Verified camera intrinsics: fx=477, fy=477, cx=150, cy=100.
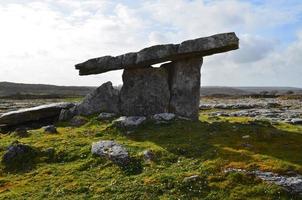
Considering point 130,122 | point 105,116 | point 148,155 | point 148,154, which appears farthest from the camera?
point 105,116

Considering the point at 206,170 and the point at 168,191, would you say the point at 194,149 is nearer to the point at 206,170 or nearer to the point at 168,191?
the point at 206,170

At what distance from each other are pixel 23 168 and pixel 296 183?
16.7 meters

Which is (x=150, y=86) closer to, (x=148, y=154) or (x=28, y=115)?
(x=28, y=115)

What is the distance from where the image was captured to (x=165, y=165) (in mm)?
27844

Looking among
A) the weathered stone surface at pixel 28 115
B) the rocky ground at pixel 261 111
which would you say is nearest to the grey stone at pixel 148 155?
the weathered stone surface at pixel 28 115

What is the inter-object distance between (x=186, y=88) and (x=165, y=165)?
16.4m

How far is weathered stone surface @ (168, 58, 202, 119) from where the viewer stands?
141 ft

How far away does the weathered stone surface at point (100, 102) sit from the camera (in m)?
43.8

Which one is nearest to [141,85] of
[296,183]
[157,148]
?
[157,148]

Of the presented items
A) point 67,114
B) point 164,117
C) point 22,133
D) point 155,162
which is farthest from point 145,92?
point 155,162

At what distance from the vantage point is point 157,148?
3062cm

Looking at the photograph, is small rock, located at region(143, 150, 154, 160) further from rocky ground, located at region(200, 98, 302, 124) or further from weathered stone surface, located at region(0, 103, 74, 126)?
rocky ground, located at region(200, 98, 302, 124)

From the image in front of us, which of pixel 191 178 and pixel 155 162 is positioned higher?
pixel 155 162

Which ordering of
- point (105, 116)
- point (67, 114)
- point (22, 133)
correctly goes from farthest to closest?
point (67, 114)
point (105, 116)
point (22, 133)
